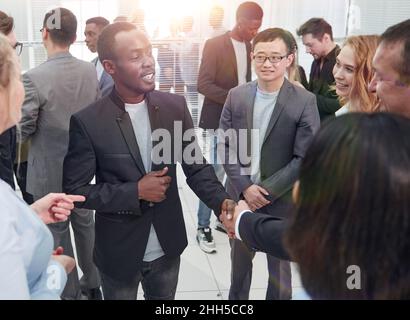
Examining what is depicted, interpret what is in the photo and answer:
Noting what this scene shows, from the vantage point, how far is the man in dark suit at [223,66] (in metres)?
3.16

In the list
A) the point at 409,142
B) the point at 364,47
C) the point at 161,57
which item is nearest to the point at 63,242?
the point at 364,47

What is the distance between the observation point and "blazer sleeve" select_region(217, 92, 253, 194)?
213 cm

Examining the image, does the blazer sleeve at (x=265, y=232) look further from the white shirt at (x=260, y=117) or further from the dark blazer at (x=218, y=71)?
the dark blazer at (x=218, y=71)

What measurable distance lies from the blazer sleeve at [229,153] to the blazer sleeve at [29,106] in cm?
95

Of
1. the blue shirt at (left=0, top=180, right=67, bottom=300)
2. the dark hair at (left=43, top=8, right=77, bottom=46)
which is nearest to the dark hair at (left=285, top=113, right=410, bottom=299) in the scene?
the blue shirt at (left=0, top=180, right=67, bottom=300)

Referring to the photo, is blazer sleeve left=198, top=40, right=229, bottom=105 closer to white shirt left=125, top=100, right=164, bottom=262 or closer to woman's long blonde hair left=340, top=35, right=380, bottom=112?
woman's long blonde hair left=340, top=35, right=380, bottom=112

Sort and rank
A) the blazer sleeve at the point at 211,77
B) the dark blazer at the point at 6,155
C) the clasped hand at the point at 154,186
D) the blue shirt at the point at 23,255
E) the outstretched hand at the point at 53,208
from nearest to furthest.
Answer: the blue shirt at the point at 23,255 < the outstretched hand at the point at 53,208 < the clasped hand at the point at 154,186 < the dark blazer at the point at 6,155 < the blazer sleeve at the point at 211,77

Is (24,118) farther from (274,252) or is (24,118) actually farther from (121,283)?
(274,252)

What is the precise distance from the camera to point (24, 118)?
220 cm

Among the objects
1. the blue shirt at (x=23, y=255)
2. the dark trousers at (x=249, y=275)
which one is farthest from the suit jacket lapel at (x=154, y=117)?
the dark trousers at (x=249, y=275)

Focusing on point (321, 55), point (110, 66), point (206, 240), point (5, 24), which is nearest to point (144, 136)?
point (110, 66)
